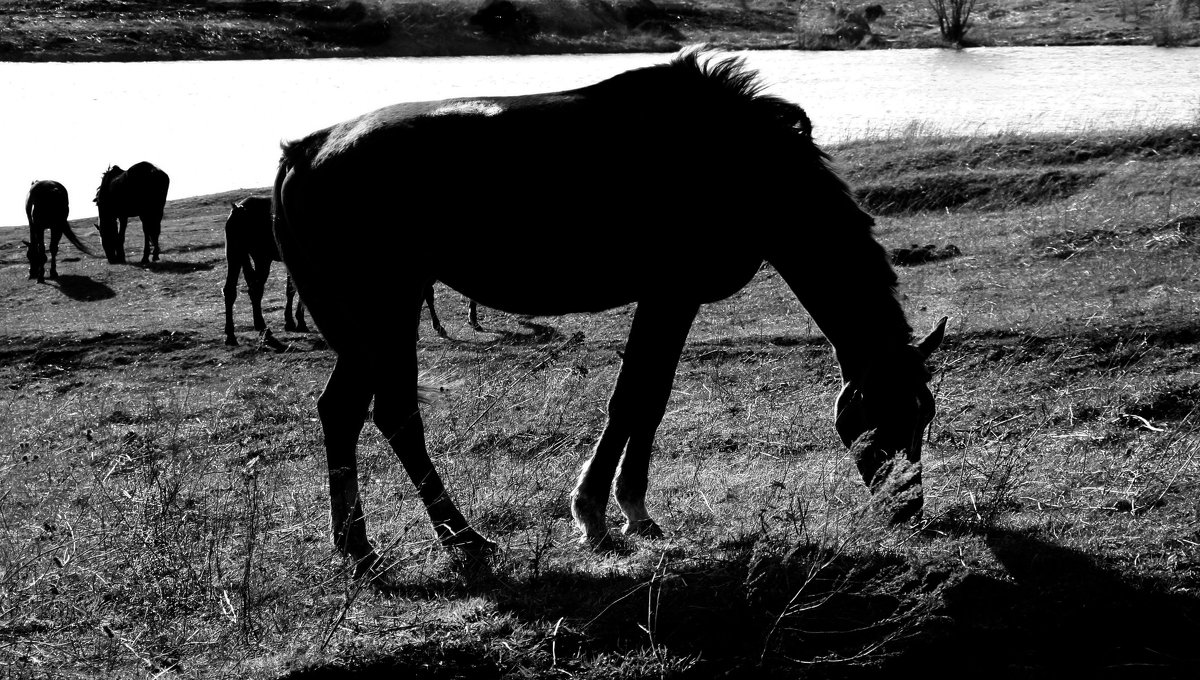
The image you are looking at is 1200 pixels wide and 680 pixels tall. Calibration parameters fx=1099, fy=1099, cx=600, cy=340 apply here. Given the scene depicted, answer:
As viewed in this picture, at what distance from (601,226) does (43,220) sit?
16.3 meters

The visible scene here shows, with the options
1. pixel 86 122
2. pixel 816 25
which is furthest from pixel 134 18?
pixel 816 25

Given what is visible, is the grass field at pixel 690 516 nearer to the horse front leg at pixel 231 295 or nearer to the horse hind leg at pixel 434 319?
the horse front leg at pixel 231 295

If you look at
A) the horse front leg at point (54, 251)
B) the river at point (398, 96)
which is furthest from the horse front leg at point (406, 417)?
the river at point (398, 96)

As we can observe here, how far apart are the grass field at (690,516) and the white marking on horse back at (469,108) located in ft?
5.72

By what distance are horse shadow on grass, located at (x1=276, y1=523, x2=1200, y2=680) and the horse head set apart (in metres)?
0.38

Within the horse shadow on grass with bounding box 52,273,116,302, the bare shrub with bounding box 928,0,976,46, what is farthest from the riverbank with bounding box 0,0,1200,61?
the horse shadow on grass with bounding box 52,273,116,302

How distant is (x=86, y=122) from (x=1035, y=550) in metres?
33.6

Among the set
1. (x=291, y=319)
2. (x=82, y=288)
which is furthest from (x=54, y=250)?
(x=291, y=319)

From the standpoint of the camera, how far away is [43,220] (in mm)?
18250

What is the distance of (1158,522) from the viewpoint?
488 centimetres

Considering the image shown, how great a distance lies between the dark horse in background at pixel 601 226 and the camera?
4.86 meters

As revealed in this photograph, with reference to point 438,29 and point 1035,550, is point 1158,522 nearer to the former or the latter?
point 1035,550

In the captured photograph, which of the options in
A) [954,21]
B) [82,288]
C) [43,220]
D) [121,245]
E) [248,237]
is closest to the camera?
[248,237]

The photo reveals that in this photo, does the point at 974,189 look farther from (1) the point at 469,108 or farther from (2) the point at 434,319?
(1) the point at 469,108
